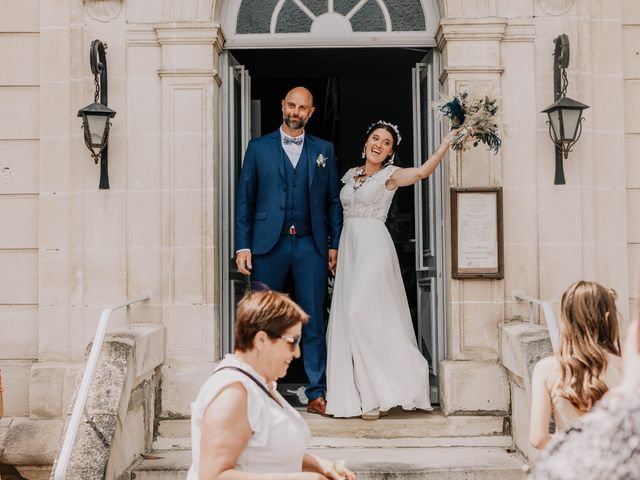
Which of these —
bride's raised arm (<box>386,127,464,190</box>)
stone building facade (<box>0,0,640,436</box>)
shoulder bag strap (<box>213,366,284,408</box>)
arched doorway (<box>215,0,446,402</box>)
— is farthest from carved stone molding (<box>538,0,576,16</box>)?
shoulder bag strap (<box>213,366,284,408</box>)

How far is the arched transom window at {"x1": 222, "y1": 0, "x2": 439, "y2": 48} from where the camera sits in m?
6.92

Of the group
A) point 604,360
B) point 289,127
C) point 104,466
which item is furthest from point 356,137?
point 604,360

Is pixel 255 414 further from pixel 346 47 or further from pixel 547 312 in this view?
pixel 346 47

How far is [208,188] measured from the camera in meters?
6.56

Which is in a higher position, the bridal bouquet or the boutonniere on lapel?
the bridal bouquet

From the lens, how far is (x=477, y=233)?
6.47m

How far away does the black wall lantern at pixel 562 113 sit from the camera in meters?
6.22

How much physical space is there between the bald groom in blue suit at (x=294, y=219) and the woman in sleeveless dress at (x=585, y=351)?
3.16 meters

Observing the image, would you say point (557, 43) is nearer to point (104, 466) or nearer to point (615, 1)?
point (615, 1)

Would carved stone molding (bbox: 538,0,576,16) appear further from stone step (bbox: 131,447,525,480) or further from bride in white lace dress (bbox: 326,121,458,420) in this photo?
stone step (bbox: 131,447,525,480)

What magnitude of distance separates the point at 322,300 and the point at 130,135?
1.95m

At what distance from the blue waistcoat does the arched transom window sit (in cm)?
104

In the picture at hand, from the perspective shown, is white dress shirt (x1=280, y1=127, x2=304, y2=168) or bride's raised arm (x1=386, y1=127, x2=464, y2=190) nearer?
bride's raised arm (x1=386, y1=127, x2=464, y2=190)

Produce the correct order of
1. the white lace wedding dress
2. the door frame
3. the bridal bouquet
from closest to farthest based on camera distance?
the bridal bouquet → the white lace wedding dress → the door frame
